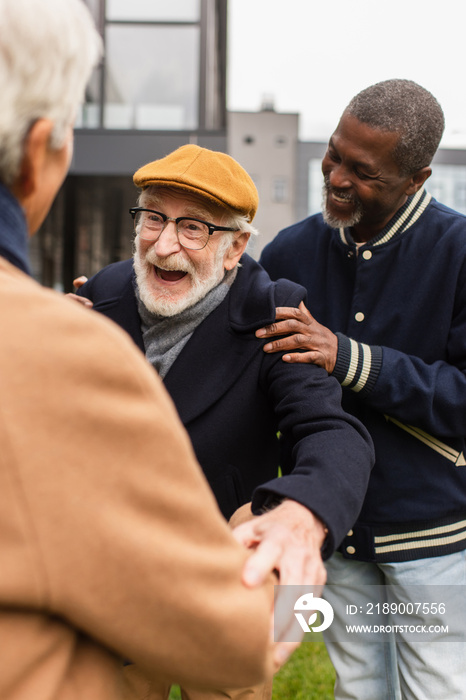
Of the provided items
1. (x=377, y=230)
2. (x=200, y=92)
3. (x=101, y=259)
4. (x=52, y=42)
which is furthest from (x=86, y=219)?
(x=52, y=42)

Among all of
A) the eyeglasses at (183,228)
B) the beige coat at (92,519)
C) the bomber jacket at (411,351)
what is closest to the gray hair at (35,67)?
the beige coat at (92,519)

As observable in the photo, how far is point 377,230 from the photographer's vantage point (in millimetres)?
2539

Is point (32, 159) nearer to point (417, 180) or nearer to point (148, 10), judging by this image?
point (417, 180)

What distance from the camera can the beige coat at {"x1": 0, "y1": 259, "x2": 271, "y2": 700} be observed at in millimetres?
852

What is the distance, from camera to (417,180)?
254 cm

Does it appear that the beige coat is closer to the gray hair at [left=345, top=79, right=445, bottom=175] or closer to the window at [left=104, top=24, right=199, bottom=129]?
the gray hair at [left=345, top=79, right=445, bottom=175]

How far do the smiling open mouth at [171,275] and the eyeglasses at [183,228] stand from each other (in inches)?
4.4

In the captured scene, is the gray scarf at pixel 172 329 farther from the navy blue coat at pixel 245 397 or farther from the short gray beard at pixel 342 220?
the short gray beard at pixel 342 220

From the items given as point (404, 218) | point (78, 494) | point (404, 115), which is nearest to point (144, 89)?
point (404, 115)

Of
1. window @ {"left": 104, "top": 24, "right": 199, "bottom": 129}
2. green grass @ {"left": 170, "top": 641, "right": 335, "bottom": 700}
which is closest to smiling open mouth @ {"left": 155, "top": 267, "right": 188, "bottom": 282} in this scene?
green grass @ {"left": 170, "top": 641, "right": 335, "bottom": 700}

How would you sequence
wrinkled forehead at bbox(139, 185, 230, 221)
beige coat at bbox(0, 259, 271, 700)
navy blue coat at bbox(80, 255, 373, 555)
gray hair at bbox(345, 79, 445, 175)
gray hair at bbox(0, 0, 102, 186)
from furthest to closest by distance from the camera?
1. gray hair at bbox(345, 79, 445, 175)
2. wrinkled forehead at bbox(139, 185, 230, 221)
3. navy blue coat at bbox(80, 255, 373, 555)
4. gray hair at bbox(0, 0, 102, 186)
5. beige coat at bbox(0, 259, 271, 700)

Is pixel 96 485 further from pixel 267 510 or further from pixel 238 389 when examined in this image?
pixel 238 389

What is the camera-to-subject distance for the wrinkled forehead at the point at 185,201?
7.16 ft

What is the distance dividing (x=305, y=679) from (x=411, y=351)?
84.4 inches
